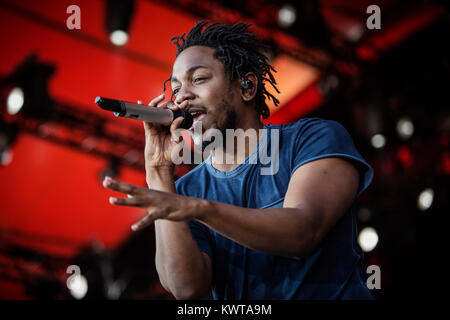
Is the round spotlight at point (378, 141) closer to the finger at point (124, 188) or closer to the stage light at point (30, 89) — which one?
the stage light at point (30, 89)

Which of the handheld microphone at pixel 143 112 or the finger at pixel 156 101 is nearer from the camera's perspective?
the handheld microphone at pixel 143 112

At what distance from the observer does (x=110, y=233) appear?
9102 millimetres

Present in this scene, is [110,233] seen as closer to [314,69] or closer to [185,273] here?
[314,69]

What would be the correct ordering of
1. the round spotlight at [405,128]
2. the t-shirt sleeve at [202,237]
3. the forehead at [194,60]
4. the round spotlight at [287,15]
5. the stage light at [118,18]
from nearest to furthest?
the t-shirt sleeve at [202,237] < the forehead at [194,60] < the stage light at [118,18] < the round spotlight at [287,15] < the round spotlight at [405,128]

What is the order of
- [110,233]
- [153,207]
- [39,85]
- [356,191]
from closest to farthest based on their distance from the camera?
[153,207]
[356,191]
[39,85]
[110,233]

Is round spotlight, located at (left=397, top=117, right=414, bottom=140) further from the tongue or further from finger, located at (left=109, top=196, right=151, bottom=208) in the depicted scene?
finger, located at (left=109, top=196, right=151, bottom=208)

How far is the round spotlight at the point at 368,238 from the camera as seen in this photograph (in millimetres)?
5121

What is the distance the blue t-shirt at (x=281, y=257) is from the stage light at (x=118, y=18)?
2507mm

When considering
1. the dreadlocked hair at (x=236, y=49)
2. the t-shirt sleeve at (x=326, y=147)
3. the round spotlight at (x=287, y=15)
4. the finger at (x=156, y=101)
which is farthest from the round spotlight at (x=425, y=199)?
the finger at (x=156, y=101)

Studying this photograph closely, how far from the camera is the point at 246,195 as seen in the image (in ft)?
5.04

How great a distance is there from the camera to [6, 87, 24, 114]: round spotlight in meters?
4.39

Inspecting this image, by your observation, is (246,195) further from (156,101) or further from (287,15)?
(287,15)

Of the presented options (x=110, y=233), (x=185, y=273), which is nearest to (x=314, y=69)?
(x=185, y=273)
